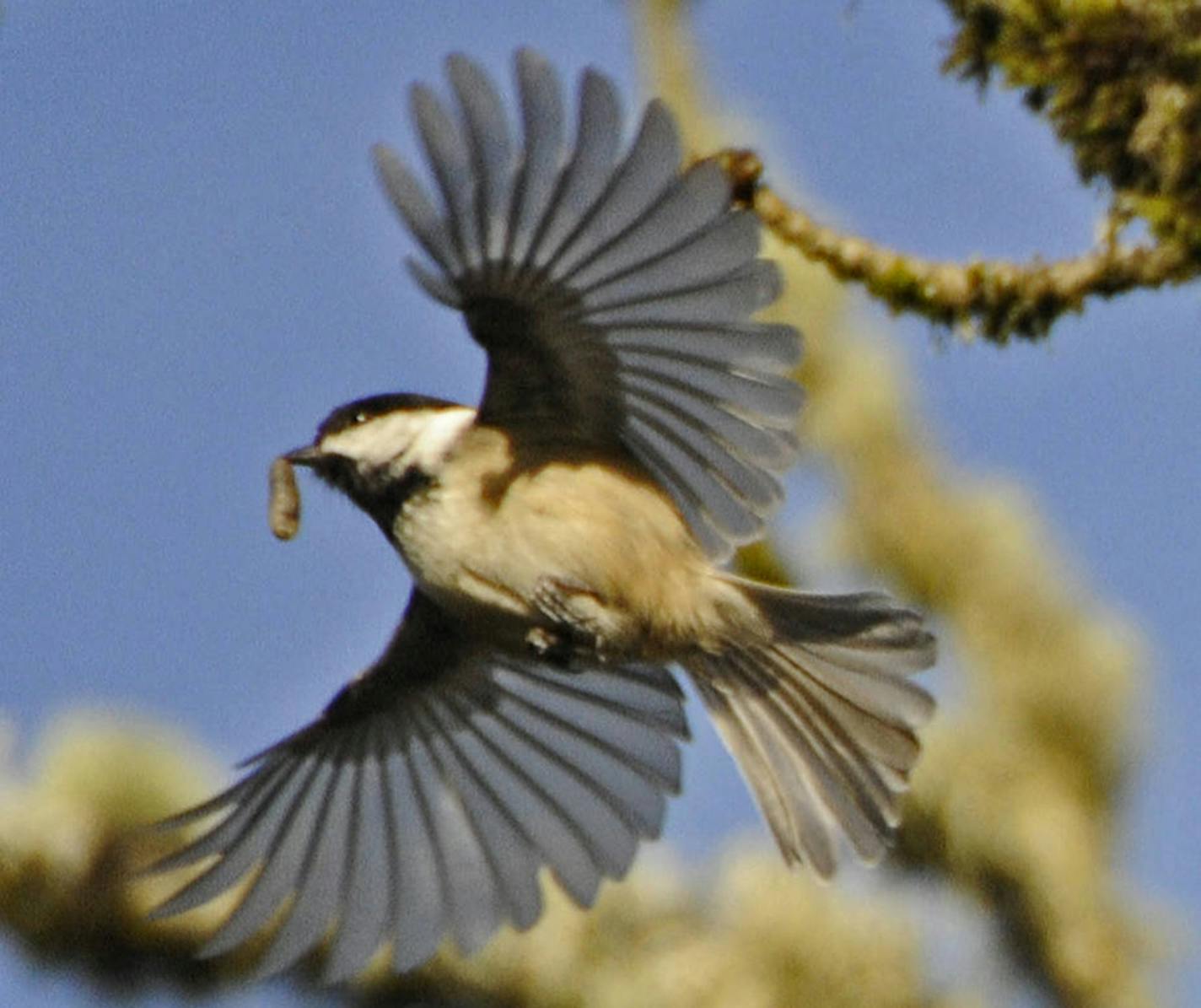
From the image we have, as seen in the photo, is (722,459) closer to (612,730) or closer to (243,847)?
(612,730)

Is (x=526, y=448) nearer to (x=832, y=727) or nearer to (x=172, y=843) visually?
(x=832, y=727)

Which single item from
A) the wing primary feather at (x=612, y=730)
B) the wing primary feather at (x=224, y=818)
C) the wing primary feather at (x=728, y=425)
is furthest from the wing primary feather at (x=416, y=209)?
the wing primary feather at (x=612, y=730)

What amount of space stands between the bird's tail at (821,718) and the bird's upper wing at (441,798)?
21 centimetres

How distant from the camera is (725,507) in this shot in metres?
2.78

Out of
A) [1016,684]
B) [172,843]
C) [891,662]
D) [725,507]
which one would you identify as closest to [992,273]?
[725,507]

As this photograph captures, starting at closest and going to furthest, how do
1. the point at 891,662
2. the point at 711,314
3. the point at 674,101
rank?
the point at 711,314, the point at 891,662, the point at 674,101

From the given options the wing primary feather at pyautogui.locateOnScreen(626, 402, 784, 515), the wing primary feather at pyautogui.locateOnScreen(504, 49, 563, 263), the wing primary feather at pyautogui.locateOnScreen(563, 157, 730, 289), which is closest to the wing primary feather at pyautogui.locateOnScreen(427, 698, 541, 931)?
the wing primary feather at pyautogui.locateOnScreen(626, 402, 784, 515)

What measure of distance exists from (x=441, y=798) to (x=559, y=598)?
93 cm

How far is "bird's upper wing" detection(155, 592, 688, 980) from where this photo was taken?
10.5 feet

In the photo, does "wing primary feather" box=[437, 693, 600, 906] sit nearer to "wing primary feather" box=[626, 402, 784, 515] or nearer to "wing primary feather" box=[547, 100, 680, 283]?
"wing primary feather" box=[626, 402, 784, 515]

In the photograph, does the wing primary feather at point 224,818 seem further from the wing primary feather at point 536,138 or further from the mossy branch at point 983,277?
the mossy branch at point 983,277

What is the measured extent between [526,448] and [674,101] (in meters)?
1.17

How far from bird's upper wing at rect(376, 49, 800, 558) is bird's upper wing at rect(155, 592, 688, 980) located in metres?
0.56

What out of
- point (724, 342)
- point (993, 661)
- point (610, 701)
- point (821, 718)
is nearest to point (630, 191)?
point (724, 342)
